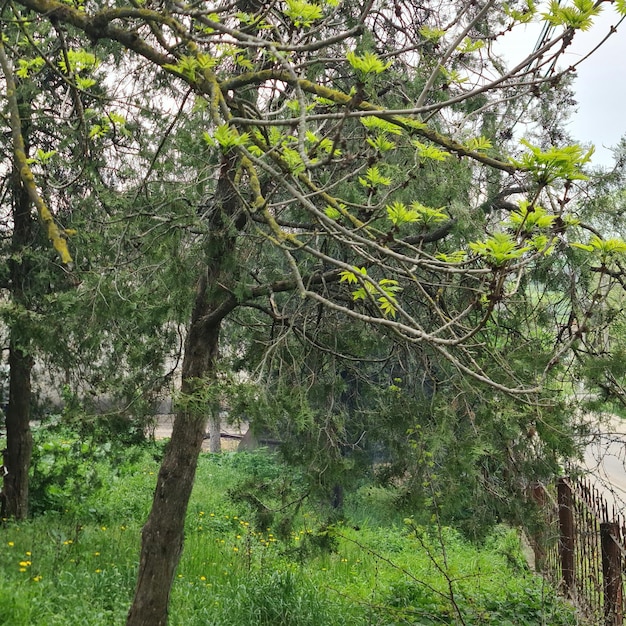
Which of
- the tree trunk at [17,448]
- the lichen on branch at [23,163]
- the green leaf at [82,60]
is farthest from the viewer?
the tree trunk at [17,448]

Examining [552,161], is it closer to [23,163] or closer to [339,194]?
[23,163]

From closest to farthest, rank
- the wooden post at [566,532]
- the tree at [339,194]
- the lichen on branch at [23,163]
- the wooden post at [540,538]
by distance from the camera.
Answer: the lichen on branch at [23,163] → the tree at [339,194] → the wooden post at [540,538] → the wooden post at [566,532]

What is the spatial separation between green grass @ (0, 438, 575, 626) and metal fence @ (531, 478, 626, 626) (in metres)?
0.29

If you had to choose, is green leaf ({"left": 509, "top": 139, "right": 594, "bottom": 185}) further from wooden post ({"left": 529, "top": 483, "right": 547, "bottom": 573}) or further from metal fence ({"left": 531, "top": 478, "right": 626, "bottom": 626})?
wooden post ({"left": 529, "top": 483, "right": 547, "bottom": 573})

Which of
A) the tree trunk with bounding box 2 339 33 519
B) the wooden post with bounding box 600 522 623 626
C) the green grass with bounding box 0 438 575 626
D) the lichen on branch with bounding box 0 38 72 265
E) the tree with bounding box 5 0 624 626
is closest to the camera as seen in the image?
the lichen on branch with bounding box 0 38 72 265

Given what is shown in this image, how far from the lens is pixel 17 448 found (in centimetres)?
845

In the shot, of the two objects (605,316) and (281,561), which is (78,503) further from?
(605,316)

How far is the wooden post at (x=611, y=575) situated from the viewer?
5245mm

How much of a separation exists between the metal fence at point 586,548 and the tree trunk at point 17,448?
579 centimetres

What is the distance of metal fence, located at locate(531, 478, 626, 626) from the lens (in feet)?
17.3

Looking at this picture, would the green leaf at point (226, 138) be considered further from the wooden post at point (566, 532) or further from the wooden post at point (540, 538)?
the wooden post at point (566, 532)

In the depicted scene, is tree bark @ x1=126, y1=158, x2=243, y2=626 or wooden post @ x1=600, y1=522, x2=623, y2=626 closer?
tree bark @ x1=126, y1=158, x2=243, y2=626

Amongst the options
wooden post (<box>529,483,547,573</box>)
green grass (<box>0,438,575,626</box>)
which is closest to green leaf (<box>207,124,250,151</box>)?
green grass (<box>0,438,575,626</box>)

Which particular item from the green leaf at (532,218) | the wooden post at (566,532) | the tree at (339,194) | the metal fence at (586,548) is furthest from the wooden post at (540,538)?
the green leaf at (532,218)
